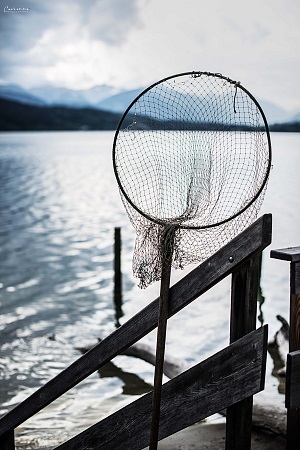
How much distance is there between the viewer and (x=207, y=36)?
17.9m

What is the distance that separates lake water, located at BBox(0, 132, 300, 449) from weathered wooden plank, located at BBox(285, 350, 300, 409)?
6.62 ft

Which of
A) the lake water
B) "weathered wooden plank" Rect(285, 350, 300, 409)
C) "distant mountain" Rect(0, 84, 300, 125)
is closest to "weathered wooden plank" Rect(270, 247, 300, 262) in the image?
"weathered wooden plank" Rect(285, 350, 300, 409)

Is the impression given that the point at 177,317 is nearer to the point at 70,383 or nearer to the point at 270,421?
the point at 270,421

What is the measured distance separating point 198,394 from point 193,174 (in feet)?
3.18

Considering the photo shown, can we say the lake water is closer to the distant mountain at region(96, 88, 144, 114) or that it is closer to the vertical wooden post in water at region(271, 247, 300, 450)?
the vertical wooden post in water at region(271, 247, 300, 450)

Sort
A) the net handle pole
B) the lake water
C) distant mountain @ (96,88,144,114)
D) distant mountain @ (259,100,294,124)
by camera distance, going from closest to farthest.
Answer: the net handle pole
the lake water
distant mountain @ (259,100,294,124)
distant mountain @ (96,88,144,114)

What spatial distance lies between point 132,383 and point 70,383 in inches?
141

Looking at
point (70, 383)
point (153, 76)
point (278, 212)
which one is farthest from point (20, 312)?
point (153, 76)

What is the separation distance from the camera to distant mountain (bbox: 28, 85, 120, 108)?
28594 mm

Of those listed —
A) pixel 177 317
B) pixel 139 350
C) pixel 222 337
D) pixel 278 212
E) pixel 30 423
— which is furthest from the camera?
pixel 278 212

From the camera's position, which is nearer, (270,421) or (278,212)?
(270,421)

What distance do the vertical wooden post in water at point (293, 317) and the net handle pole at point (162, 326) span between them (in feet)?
1.50

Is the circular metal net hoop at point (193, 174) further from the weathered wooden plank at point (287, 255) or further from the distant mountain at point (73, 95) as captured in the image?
the distant mountain at point (73, 95)

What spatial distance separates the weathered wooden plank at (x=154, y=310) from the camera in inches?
93.4
